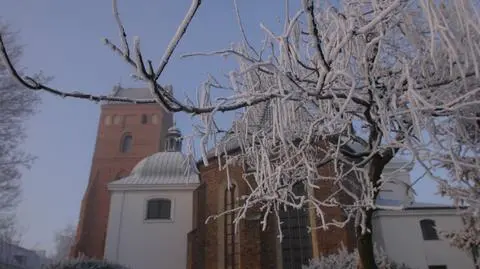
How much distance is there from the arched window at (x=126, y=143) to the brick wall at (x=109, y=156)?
27cm

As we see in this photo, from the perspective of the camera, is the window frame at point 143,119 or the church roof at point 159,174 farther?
the window frame at point 143,119

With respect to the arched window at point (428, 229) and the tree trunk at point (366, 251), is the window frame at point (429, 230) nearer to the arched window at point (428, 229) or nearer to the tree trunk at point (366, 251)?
the arched window at point (428, 229)

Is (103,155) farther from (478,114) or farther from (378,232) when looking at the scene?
(478,114)

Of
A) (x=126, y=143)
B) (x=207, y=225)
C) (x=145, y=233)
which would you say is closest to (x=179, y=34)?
(x=207, y=225)

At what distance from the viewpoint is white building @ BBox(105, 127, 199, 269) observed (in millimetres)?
17312

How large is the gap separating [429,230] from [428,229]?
0.05 metres

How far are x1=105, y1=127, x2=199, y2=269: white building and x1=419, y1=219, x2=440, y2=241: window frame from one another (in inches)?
384

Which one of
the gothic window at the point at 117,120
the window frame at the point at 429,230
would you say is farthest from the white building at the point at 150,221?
the gothic window at the point at 117,120

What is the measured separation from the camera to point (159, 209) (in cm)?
1872

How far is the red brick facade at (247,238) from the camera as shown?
11852 mm

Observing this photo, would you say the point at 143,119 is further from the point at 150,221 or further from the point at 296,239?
the point at 296,239

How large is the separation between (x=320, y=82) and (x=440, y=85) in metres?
1.25

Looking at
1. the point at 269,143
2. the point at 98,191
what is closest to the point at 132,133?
the point at 98,191

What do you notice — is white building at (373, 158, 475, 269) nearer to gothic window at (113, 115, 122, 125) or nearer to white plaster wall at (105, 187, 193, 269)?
white plaster wall at (105, 187, 193, 269)
